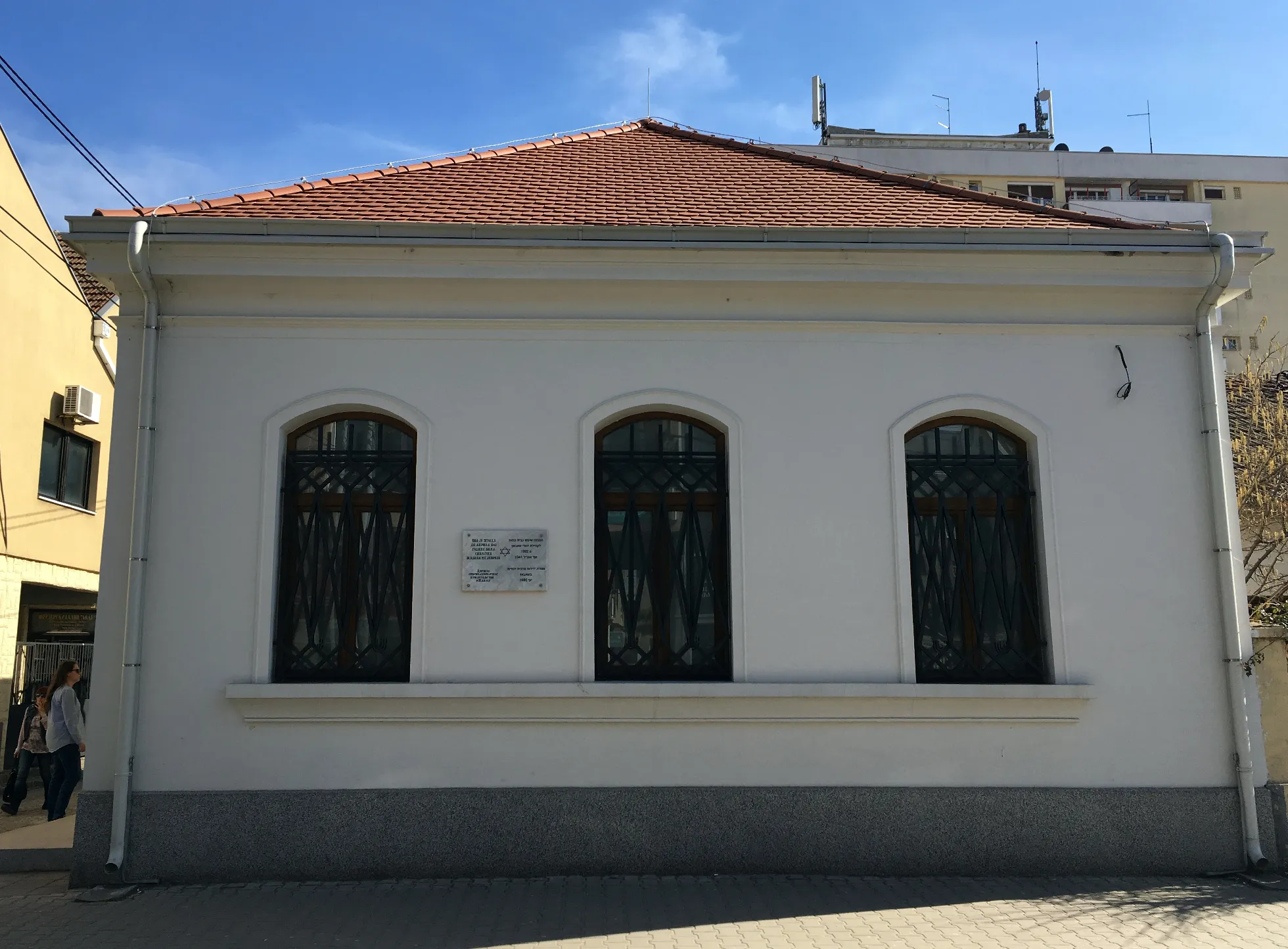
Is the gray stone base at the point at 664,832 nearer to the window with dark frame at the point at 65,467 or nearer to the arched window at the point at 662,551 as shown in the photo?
the arched window at the point at 662,551

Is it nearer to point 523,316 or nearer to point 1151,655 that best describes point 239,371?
point 523,316

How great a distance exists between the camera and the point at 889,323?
7598 millimetres

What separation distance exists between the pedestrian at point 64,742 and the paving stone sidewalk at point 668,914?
8.76 feet

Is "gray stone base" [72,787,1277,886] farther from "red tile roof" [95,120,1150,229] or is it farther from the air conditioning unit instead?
the air conditioning unit

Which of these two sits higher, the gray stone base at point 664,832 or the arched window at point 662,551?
the arched window at point 662,551

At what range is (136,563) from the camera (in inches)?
275

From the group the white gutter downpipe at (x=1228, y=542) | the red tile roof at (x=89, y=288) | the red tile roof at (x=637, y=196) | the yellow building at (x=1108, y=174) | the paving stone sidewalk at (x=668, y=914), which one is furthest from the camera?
the yellow building at (x=1108, y=174)

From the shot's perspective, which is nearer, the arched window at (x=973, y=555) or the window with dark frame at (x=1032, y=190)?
the arched window at (x=973, y=555)

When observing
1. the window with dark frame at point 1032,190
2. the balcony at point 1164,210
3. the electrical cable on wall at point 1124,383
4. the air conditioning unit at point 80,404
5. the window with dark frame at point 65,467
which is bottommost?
the electrical cable on wall at point 1124,383

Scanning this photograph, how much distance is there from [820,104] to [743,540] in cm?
3152

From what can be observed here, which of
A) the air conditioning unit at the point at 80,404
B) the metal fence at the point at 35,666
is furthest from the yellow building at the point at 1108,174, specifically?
the metal fence at the point at 35,666

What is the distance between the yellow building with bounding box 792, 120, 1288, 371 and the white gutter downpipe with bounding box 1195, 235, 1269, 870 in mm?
27703

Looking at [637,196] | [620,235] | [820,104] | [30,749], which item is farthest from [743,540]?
[820,104]

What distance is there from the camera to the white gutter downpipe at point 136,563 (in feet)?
22.2
